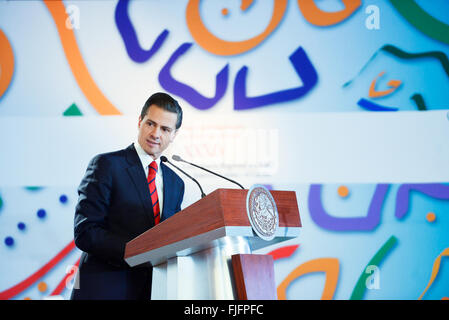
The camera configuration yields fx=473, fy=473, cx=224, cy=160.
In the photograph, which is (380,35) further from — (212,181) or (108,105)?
(108,105)

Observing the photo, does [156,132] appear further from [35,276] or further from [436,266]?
[436,266]

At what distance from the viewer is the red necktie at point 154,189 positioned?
1805mm

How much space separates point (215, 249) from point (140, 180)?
2.12ft

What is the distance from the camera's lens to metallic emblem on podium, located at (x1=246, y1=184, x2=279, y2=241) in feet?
4.03

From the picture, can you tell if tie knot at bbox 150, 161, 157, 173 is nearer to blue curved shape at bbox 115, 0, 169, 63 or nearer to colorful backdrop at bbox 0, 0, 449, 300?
colorful backdrop at bbox 0, 0, 449, 300

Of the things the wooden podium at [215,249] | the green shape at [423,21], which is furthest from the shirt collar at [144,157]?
the green shape at [423,21]

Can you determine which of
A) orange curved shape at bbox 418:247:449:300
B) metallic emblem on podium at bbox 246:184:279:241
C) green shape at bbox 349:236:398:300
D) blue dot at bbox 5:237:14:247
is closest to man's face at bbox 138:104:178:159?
metallic emblem on podium at bbox 246:184:279:241

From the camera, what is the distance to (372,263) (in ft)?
9.86

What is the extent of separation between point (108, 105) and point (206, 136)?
Result: 702 millimetres

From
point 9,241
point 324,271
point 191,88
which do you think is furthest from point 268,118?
point 9,241

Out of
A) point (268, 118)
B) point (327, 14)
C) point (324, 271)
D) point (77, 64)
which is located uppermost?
point (327, 14)

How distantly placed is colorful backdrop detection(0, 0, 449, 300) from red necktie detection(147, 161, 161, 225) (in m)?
1.13

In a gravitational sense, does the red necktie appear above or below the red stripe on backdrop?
above

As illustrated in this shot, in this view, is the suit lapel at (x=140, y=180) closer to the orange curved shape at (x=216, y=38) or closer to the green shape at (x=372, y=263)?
the orange curved shape at (x=216, y=38)
